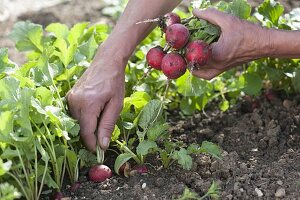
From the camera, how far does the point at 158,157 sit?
2.75 metres

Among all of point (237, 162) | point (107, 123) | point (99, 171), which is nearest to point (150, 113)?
point (107, 123)

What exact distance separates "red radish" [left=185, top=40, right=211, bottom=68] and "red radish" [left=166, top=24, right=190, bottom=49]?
0.12ft

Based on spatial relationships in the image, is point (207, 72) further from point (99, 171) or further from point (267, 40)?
point (99, 171)

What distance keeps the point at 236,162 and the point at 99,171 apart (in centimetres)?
55

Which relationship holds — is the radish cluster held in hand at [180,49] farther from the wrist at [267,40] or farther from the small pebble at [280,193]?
the small pebble at [280,193]

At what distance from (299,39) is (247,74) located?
60cm

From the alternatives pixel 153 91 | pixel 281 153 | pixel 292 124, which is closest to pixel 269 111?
pixel 292 124

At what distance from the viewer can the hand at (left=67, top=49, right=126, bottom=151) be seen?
8.28ft

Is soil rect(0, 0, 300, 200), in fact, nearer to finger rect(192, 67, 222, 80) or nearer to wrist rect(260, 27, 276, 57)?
finger rect(192, 67, 222, 80)

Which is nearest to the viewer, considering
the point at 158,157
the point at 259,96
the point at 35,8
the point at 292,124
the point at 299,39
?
the point at 299,39

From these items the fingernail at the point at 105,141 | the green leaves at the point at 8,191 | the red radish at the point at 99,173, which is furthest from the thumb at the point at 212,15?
the green leaves at the point at 8,191

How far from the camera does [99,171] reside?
8.38 feet

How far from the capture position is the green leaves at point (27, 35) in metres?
2.96

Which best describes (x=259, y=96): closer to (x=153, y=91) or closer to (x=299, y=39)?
(x=153, y=91)
